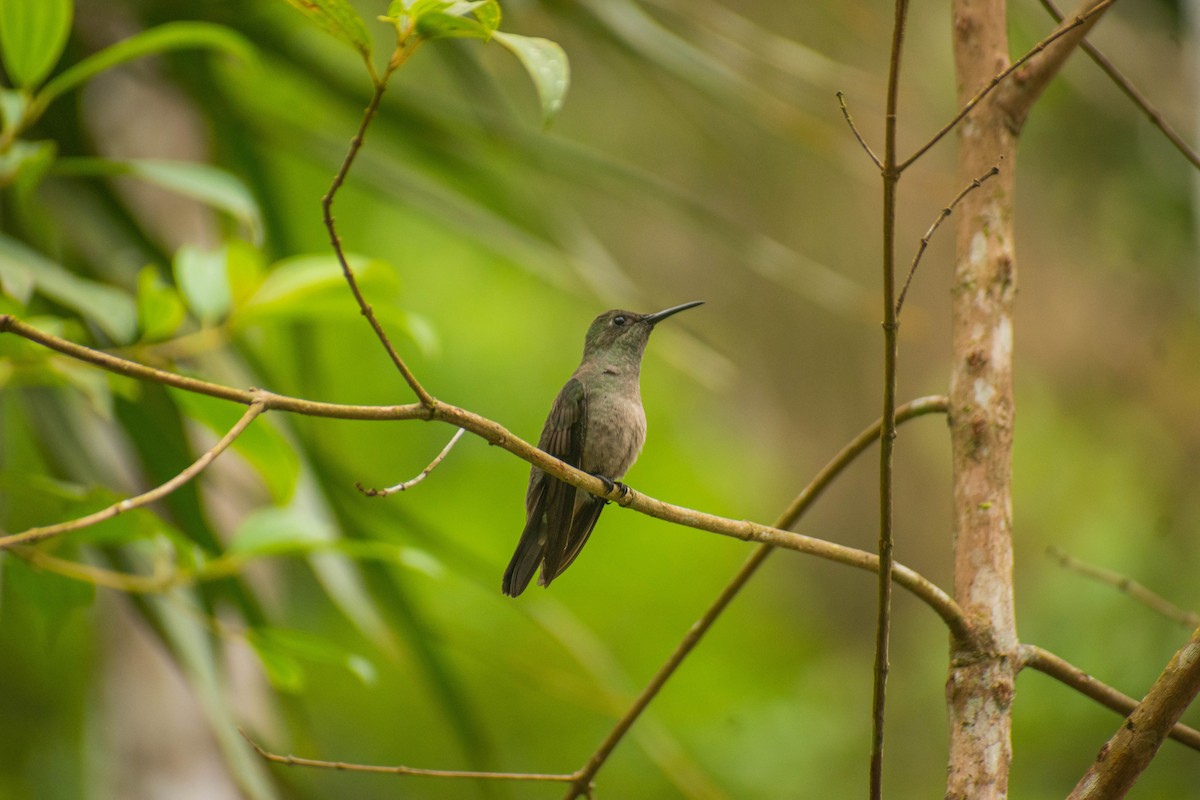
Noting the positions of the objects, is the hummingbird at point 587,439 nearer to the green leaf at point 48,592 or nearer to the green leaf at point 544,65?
the green leaf at point 48,592

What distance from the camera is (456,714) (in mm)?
2277

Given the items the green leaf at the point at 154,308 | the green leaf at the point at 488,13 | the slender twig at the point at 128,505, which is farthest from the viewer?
the green leaf at the point at 154,308

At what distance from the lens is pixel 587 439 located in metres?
2.65

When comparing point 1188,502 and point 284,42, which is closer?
point 284,42

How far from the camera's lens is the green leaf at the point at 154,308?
179 cm

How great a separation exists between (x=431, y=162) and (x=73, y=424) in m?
1.12

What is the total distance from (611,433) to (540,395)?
4.22m

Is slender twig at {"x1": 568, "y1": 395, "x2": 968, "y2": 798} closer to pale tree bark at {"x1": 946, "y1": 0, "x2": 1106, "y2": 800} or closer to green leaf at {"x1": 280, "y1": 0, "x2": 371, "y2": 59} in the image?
pale tree bark at {"x1": 946, "y1": 0, "x2": 1106, "y2": 800}

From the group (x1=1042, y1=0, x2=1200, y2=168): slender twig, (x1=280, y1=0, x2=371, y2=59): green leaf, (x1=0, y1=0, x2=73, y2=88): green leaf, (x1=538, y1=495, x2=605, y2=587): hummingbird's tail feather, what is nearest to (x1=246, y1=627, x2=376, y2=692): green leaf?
(x1=538, y1=495, x2=605, y2=587): hummingbird's tail feather

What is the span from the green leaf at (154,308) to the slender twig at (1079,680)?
1.40m

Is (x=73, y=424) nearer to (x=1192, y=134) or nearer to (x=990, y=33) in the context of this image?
(x=990, y=33)

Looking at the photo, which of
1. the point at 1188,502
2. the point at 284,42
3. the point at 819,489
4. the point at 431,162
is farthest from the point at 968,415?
the point at 1188,502

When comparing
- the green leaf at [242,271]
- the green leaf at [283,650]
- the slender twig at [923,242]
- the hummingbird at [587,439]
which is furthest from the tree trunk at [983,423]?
the green leaf at [242,271]

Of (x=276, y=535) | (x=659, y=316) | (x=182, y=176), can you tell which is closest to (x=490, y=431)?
(x=276, y=535)
